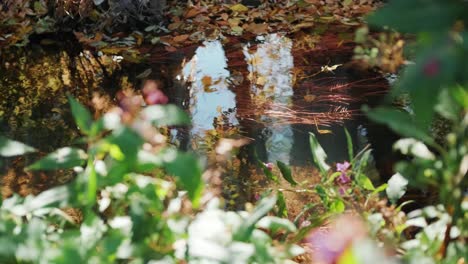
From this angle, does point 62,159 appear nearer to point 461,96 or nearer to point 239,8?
point 461,96

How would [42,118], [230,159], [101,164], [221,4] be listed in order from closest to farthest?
[101,164]
[230,159]
[42,118]
[221,4]

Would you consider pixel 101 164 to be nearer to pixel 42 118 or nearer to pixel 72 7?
pixel 42 118

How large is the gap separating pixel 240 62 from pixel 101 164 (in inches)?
97.4

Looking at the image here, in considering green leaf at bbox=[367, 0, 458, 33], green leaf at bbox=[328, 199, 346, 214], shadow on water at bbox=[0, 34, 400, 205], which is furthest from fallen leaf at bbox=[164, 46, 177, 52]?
green leaf at bbox=[367, 0, 458, 33]

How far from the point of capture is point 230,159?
92.4 inches

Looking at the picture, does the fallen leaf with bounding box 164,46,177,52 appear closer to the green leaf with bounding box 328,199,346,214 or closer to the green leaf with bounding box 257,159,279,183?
the green leaf with bounding box 257,159,279,183

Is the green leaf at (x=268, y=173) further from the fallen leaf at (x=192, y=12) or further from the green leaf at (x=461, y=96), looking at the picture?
the fallen leaf at (x=192, y=12)

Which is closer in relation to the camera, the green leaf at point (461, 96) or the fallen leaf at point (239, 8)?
the green leaf at point (461, 96)

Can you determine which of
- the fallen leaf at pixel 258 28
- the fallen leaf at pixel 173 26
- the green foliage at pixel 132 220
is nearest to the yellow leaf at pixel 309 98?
the fallen leaf at pixel 258 28

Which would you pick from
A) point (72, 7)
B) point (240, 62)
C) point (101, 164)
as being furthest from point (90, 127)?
point (72, 7)

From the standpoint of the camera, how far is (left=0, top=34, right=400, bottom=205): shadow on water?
7.92 ft

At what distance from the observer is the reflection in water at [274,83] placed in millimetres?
2439

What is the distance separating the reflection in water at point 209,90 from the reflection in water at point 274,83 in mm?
149

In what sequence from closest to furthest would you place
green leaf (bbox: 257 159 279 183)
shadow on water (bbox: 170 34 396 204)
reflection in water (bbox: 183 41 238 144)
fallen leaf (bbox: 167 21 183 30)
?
green leaf (bbox: 257 159 279 183) < shadow on water (bbox: 170 34 396 204) < reflection in water (bbox: 183 41 238 144) < fallen leaf (bbox: 167 21 183 30)
